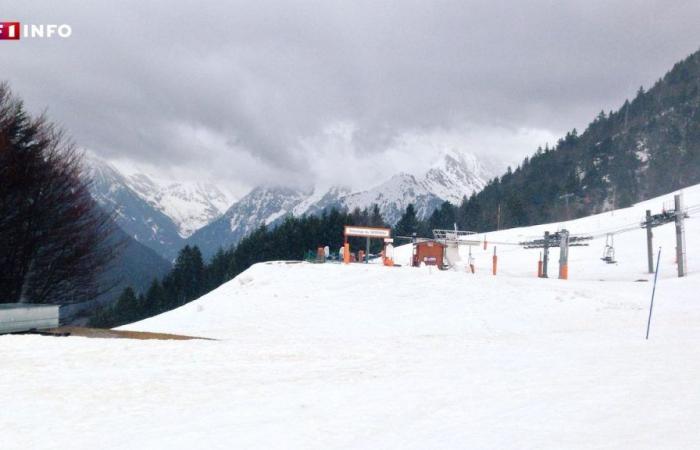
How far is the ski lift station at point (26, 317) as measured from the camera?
15242 millimetres

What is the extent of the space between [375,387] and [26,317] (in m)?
11.1

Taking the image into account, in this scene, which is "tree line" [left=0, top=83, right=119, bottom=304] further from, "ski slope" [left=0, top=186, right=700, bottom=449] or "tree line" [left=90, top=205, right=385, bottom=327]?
"tree line" [left=90, top=205, right=385, bottom=327]

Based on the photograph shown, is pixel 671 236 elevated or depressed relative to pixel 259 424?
elevated

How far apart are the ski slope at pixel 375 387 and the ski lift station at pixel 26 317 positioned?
1186 millimetres

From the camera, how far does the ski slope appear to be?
7.14 m

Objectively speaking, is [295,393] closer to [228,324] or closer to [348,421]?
[348,421]

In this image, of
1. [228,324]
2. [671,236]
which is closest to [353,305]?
[228,324]

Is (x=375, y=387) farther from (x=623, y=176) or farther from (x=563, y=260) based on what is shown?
(x=623, y=176)

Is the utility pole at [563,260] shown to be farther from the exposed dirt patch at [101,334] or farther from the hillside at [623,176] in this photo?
the hillside at [623,176]

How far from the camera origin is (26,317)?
52.0 ft

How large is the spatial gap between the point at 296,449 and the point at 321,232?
102843 millimetres

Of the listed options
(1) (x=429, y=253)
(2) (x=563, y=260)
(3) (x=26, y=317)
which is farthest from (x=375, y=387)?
(1) (x=429, y=253)

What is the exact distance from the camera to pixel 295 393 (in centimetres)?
954

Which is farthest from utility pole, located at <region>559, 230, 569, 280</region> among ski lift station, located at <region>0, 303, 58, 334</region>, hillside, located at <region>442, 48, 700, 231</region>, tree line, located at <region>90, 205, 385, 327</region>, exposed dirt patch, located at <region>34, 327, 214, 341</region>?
hillside, located at <region>442, 48, 700, 231</region>
